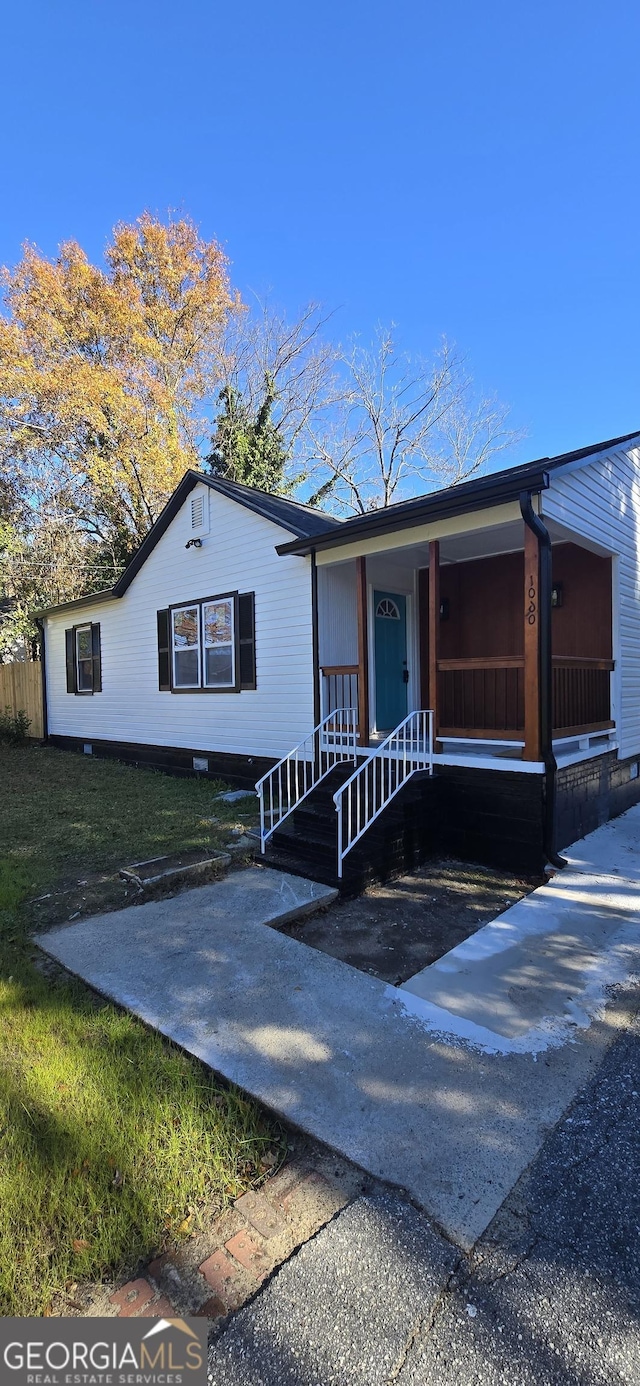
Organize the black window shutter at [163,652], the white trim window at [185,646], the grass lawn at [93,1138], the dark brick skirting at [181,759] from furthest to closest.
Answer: the black window shutter at [163,652] < the white trim window at [185,646] < the dark brick skirting at [181,759] < the grass lawn at [93,1138]

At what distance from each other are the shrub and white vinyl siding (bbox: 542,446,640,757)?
13.3 meters

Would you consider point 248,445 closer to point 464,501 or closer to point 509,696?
point 509,696

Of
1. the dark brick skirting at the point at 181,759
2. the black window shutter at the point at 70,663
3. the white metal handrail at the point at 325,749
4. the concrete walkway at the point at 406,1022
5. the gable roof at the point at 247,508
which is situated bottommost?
the concrete walkway at the point at 406,1022

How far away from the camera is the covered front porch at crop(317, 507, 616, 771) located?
19.7 ft

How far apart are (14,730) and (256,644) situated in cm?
916

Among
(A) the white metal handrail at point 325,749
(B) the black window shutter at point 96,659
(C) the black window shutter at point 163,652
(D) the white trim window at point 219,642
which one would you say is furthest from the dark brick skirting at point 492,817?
(B) the black window shutter at point 96,659

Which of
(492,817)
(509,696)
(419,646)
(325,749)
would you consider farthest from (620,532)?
(325,749)

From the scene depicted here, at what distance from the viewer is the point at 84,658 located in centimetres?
1338

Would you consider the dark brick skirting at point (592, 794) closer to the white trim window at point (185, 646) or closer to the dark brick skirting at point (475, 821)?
the dark brick skirting at point (475, 821)

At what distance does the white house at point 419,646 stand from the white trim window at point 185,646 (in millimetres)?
34

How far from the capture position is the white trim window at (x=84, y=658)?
517 inches

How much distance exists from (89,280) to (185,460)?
20.3ft

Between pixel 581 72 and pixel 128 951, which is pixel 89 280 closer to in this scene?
pixel 581 72

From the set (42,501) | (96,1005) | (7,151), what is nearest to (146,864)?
(96,1005)
